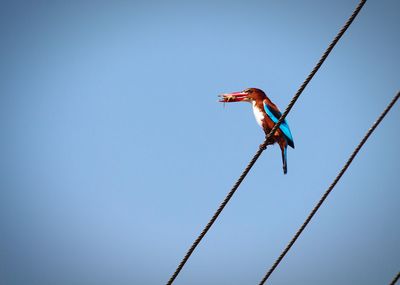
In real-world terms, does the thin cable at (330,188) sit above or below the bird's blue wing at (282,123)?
below

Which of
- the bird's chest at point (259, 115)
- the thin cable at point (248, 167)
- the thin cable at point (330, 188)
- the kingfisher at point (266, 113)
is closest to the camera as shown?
the thin cable at point (248, 167)

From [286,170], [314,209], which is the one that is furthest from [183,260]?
[286,170]

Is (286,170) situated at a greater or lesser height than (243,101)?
lesser

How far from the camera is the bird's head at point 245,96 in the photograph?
6.08 meters

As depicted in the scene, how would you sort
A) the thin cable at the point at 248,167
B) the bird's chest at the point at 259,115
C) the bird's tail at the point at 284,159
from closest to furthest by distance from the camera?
the thin cable at the point at 248,167 → the bird's tail at the point at 284,159 → the bird's chest at the point at 259,115

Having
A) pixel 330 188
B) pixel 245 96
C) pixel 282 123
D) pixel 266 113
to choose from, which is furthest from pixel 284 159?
pixel 330 188

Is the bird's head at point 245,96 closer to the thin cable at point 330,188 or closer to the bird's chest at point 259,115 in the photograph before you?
the bird's chest at point 259,115

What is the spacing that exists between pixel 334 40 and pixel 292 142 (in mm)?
2956

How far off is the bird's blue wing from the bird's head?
0.22 metres

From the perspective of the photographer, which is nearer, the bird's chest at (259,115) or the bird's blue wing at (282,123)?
the bird's blue wing at (282,123)

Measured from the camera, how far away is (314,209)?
3.19 m

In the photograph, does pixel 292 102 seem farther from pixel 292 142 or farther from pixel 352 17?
pixel 292 142

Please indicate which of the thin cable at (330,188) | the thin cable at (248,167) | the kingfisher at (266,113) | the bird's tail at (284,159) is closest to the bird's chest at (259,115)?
the kingfisher at (266,113)

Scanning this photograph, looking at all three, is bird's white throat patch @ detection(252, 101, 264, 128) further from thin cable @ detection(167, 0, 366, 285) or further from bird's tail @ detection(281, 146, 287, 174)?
thin cable @ detection(167, 0, 366, 285)
